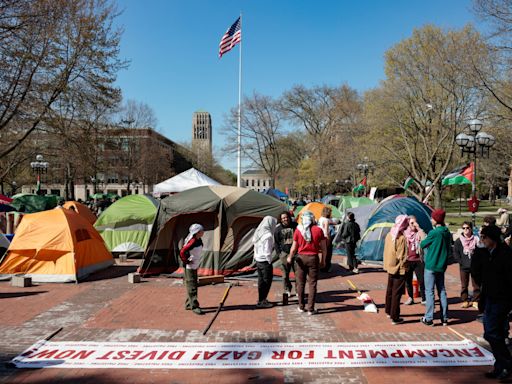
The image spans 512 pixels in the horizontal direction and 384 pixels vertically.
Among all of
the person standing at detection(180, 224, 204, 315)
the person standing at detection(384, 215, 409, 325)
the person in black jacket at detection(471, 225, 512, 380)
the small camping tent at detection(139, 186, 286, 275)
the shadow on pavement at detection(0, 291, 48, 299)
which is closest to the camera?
the person in black jacket at detection(471, 225, 512, 380)

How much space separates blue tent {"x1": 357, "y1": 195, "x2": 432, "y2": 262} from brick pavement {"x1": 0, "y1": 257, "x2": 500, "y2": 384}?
3.60 metres

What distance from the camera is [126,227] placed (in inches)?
567

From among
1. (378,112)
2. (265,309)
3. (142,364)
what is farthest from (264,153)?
(142,364)

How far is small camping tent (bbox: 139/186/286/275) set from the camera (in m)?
10.9

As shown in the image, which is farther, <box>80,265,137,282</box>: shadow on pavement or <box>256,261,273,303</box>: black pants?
A: <box>80,265,137,282</box>: shadow on pavement

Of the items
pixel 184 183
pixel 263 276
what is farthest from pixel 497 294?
pixel 184 183

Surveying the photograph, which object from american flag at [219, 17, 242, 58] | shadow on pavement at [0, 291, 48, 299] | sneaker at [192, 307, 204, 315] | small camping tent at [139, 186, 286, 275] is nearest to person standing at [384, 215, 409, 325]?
sneaker at [192, 307, 204, 315]

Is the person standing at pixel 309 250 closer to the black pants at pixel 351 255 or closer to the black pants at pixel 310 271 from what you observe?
the black pants at pixel 310 271

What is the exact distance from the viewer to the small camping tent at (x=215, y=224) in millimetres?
10852

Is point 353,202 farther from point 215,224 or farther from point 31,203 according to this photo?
point 31,203

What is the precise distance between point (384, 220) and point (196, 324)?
8494mm

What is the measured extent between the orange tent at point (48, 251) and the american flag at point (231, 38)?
722 inches

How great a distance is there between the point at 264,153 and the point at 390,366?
128 feet

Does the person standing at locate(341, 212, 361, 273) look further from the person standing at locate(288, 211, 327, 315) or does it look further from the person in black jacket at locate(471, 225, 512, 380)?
the person in black jacket at locate(471, 225, 512, 380)
